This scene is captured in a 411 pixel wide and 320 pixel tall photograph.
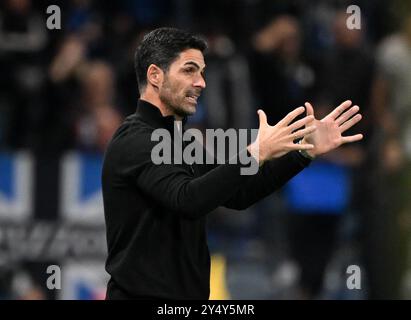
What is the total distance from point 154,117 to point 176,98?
11 centimetres

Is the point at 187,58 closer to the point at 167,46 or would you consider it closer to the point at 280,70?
the point at 167,46

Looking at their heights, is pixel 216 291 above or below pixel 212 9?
below

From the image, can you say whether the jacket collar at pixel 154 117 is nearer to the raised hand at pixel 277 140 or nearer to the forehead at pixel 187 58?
the forehead at pixel 187 58

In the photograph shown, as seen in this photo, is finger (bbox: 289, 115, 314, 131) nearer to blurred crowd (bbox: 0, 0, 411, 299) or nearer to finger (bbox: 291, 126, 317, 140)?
finger (bbox: 291, 126, 317, 140)

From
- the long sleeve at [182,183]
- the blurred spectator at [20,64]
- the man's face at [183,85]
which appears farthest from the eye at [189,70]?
the blurred spectator at [20,64]

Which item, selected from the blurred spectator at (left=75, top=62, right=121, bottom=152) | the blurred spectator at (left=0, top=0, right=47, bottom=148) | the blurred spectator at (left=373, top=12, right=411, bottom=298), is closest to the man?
the blurred spectator at (left=373, top=12, right=411, bottom=298)

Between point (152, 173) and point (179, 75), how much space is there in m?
0.45

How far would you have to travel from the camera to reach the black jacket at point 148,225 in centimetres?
399

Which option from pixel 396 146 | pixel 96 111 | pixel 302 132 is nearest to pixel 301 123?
pixel 302 132

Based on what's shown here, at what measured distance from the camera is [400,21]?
788 centimetres

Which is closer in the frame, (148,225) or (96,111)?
(148,225)

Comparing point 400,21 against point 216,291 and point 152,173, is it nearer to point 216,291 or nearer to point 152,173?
point 216,291

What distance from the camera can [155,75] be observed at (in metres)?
4.27
